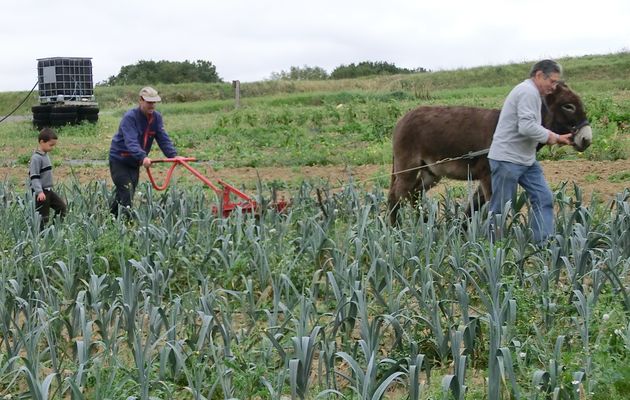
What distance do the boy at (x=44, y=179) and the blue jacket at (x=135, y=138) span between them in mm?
571

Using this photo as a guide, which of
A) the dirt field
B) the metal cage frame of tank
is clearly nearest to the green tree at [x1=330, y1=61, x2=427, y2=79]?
the metal cage frame of tank

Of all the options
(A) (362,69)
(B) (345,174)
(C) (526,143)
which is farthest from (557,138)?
(A) (362,69)

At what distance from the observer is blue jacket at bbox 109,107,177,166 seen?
824cm

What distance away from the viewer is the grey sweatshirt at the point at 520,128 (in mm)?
6688

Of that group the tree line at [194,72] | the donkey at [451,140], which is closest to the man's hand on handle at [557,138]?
the donkey at [451,140]

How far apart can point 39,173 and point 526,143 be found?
3.94 meters

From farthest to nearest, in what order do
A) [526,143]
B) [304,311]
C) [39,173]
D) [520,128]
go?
[39,173] < [526,143] < [520,128] < [304,311]

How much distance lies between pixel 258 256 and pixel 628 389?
2471mm

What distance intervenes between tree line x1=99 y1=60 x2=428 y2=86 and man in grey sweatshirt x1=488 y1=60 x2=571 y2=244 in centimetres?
4049

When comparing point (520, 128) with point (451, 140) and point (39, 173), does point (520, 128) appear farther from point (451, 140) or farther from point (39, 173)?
point (39, 173)

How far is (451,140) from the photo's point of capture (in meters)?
8.00

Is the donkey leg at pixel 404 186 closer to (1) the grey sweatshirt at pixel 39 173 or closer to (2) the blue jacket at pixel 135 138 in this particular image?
(2) the blue jacket at pixel 135 138

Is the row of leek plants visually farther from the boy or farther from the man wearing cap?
the man wearing cap

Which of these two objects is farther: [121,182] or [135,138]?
[121,182]
